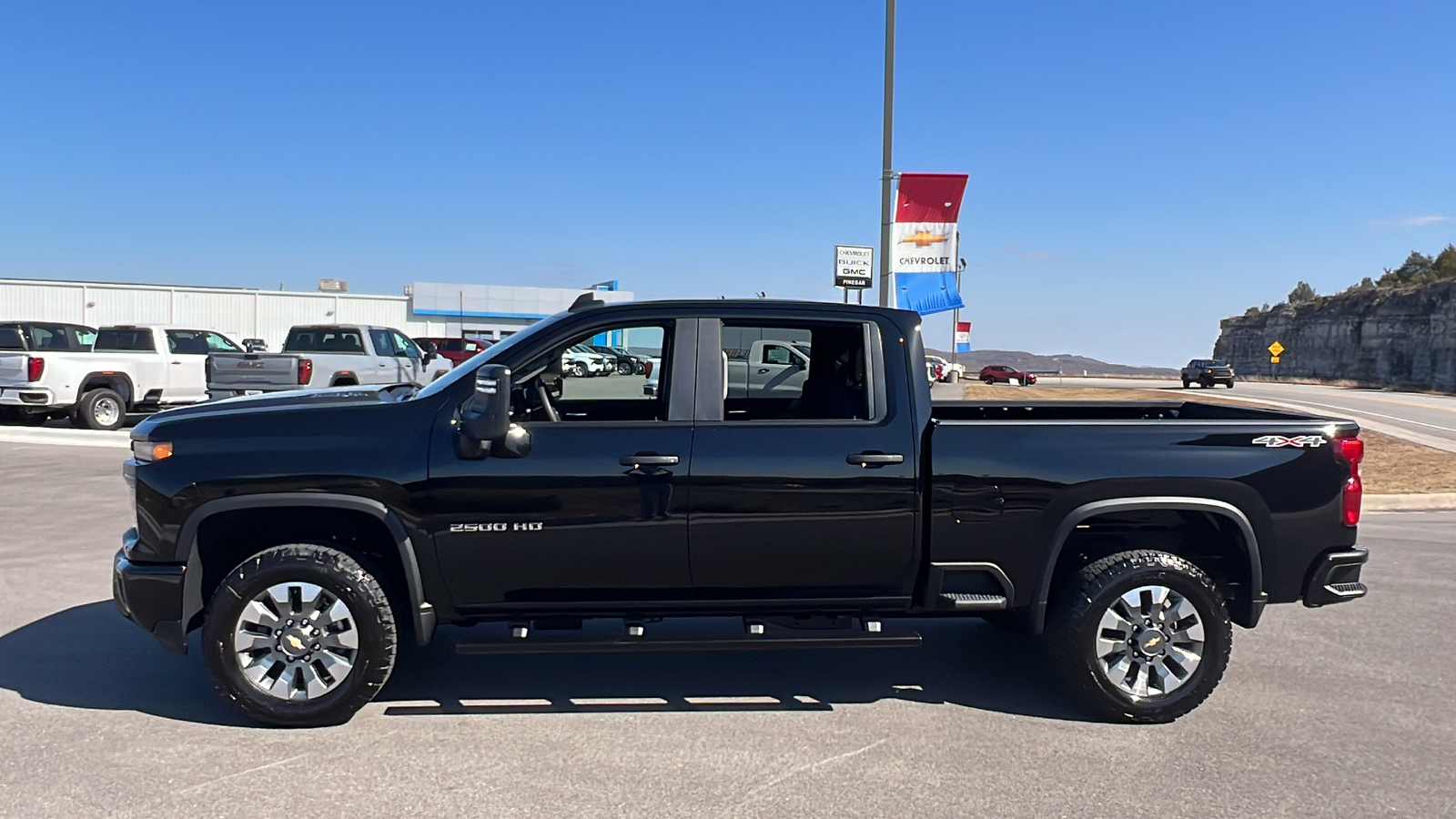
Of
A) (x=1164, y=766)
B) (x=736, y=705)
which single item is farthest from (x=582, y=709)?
(x=1164, y=766)

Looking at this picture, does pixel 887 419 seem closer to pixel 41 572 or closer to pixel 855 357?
pixel 855 357

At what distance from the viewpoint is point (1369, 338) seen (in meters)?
60.5

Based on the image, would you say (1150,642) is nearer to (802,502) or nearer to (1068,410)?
(1068,410)

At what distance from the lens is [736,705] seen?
4.73 meters

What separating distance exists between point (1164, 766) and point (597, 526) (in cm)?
254

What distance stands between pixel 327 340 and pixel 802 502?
54.2 ft

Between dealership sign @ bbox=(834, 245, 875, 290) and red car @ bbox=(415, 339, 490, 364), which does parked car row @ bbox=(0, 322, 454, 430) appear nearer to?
dealership sign @ bbox=(834, 245, 875, 290)

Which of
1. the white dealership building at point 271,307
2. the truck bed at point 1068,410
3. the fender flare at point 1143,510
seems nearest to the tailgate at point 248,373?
the truck bed at point 1068,410

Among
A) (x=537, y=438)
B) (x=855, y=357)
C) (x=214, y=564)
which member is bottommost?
(x=214, y=564)

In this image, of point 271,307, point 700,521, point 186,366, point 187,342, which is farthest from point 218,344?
point 271,307

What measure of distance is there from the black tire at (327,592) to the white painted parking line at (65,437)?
11.8 m

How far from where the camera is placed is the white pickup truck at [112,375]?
1600 centimetres

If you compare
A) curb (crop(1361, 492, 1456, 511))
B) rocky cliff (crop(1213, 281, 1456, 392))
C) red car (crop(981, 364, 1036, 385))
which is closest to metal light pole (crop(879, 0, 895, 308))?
curb (crop(1361, 492, 1456, 511))

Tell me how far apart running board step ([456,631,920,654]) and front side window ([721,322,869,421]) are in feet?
3.27
